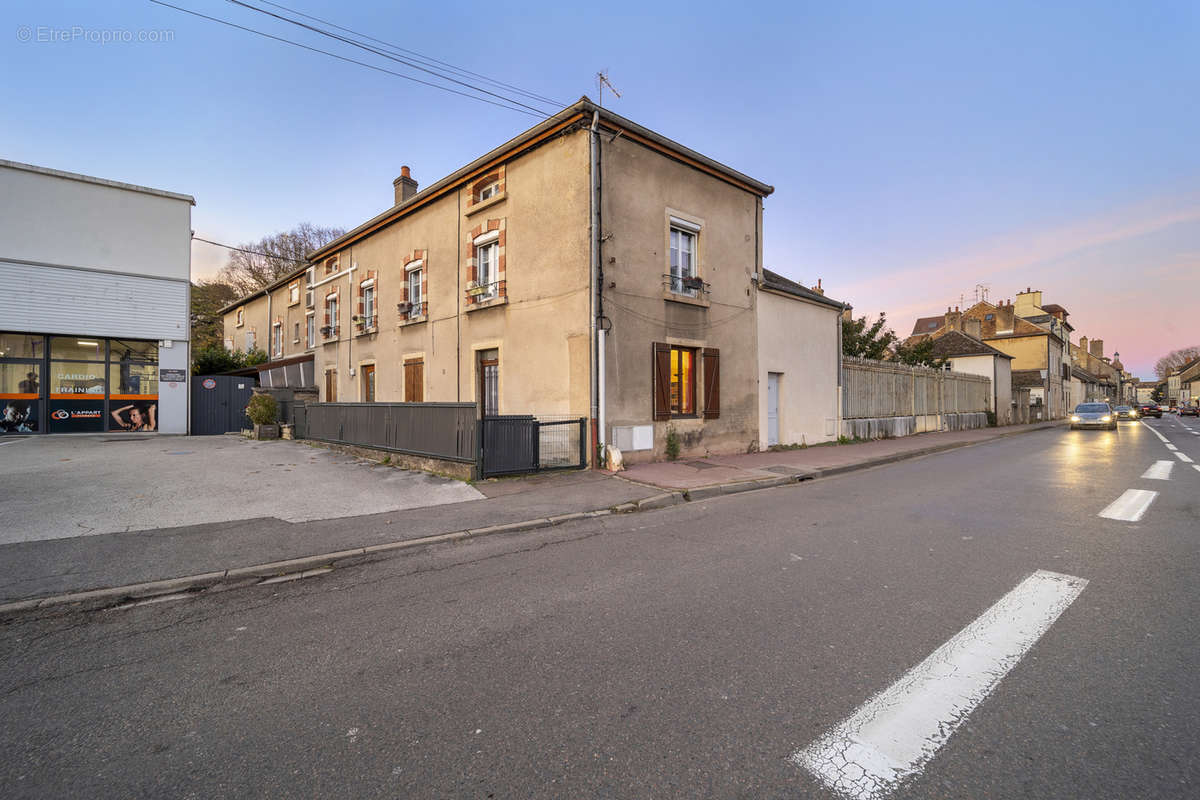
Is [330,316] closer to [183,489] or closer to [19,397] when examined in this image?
[19,397]

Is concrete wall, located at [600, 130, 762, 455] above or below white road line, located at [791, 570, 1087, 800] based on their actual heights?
above

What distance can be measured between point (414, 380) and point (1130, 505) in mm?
15933

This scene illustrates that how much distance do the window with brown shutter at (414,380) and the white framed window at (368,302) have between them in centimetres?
328

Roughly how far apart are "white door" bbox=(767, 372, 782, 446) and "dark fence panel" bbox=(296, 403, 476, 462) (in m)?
8.65

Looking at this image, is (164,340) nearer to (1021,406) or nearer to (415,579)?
(415,579)

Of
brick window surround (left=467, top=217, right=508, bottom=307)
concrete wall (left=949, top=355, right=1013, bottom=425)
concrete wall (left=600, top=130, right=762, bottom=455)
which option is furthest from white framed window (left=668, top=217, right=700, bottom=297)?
concrete wall (left=949, top=355, right=1013, bottom=425)

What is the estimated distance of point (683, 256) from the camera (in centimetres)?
1244

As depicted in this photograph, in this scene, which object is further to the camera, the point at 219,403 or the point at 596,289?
the point at 219,403

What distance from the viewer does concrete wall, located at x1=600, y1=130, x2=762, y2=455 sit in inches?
423

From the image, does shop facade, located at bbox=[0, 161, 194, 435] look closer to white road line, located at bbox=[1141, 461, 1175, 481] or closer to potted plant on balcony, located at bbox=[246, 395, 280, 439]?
potted plant on balcony, located at bbox=[246, 395, 280, 439]

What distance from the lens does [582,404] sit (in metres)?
10.5

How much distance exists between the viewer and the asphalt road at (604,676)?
208cm

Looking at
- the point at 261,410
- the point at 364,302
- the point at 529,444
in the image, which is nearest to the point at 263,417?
the point at 261,410

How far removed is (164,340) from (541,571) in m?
19.8
